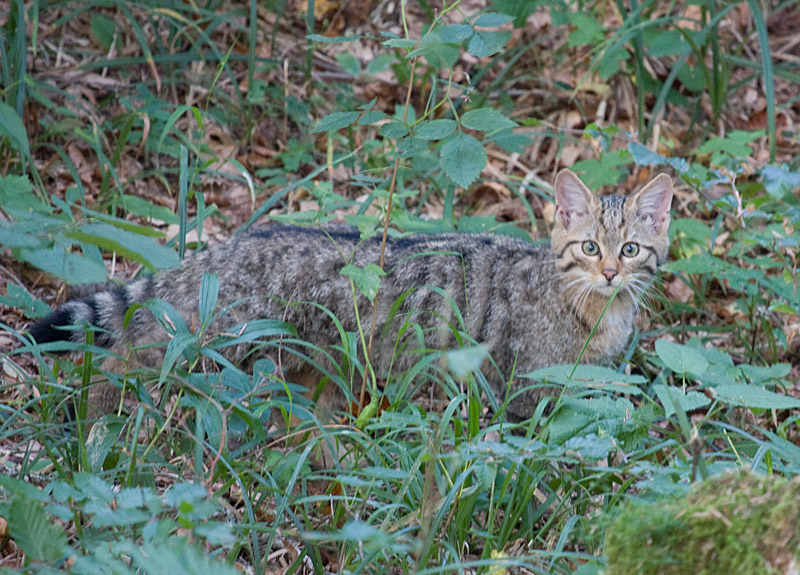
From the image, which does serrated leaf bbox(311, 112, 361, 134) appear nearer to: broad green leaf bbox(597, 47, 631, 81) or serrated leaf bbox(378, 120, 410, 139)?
serrated leaf bbox(378, 120, 410, 139)

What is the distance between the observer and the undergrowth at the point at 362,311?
223 cm

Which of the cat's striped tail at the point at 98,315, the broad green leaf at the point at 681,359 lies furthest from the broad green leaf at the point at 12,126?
the broad green leaf at the point at 681,359

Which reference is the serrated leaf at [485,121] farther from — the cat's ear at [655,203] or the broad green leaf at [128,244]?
the cat's ear at [655,203]

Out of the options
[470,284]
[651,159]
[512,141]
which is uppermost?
[651,159]

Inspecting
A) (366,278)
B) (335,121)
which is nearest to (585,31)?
(335,121)

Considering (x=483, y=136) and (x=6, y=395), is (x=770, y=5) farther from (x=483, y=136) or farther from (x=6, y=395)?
(x=6, y=395)

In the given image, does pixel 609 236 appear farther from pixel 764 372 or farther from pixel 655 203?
pixel 764 372

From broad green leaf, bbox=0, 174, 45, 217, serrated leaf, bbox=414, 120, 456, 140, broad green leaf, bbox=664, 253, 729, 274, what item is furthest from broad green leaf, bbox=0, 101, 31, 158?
broad green leaf, bbox=664, 253, 729, 274

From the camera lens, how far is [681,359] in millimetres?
2639

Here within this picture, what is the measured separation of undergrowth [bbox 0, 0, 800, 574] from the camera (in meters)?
2.23

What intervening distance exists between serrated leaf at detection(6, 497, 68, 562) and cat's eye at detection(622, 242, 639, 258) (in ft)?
9.45

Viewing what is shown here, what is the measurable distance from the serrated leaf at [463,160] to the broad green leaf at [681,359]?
871 millimetres

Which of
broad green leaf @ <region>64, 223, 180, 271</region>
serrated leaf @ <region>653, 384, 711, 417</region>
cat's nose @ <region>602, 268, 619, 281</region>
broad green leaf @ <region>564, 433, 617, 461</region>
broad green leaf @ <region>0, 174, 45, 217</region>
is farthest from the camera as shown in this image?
cat's nose @ <region>602, 268, 619, 281</region>

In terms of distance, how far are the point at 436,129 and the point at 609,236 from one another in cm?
146
